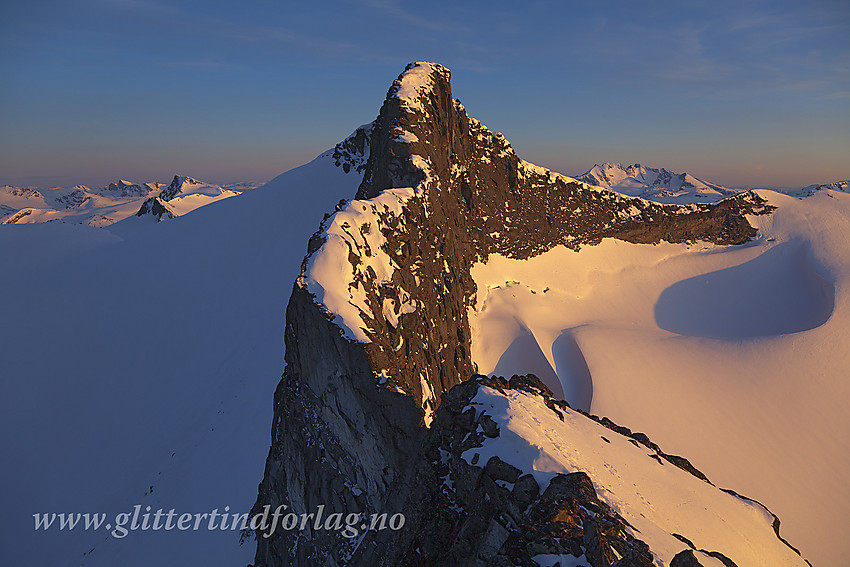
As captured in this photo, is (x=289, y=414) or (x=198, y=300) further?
(x=198, y=300)

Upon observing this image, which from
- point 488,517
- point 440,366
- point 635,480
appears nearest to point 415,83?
point 440,366

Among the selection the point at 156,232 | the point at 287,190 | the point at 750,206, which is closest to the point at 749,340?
the point at 750,206

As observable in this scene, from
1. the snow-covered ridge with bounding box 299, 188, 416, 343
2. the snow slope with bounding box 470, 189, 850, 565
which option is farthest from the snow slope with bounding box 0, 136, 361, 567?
the snow slope with bounding box 470, 189, 850, 565

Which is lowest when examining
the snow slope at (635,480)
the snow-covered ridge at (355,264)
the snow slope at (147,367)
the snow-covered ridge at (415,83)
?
→ the snow slope at (147,367)

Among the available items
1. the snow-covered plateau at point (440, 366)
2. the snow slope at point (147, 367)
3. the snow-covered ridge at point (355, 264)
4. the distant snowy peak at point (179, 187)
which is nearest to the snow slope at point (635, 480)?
the snow-covered plateau at point (440, 366)

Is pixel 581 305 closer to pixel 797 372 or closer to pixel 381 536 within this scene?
pixel 797 372

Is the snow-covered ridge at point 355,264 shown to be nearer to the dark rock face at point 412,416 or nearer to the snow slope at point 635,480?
the dark rock face at point 412,416

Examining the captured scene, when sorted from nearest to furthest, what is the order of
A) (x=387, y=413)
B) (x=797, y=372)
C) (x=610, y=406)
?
(x=387, y=413) → (x=610, y=406) → (x=797, y=372)
